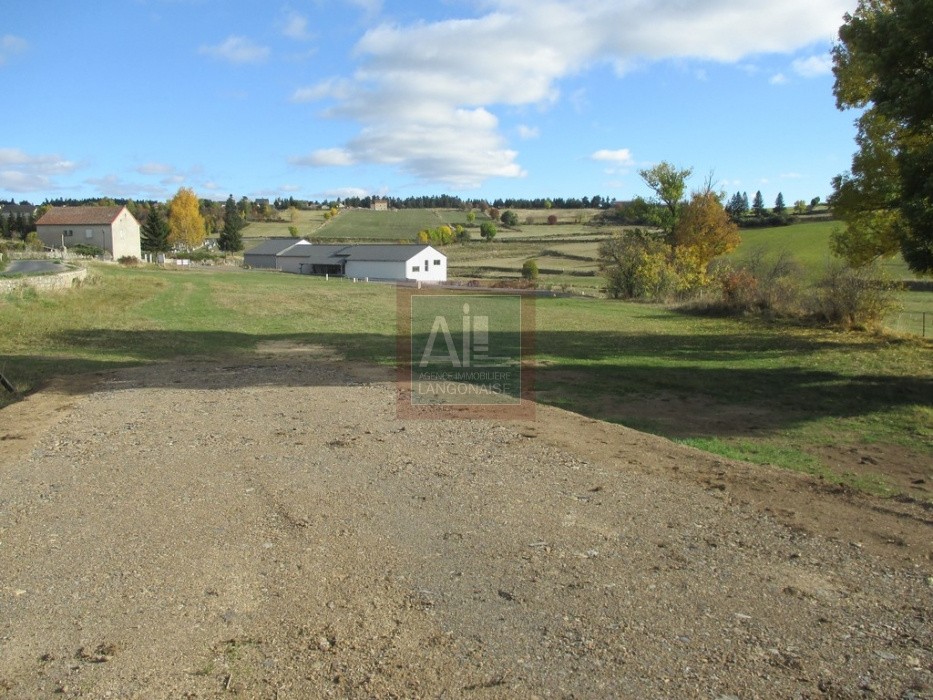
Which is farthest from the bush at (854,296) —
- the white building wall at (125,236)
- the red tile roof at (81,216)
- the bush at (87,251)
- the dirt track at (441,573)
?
the red tile roof at (81,216)

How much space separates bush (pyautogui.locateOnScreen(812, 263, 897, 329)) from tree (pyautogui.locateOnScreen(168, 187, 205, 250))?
89224mm

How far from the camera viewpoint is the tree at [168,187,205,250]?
9819 cm

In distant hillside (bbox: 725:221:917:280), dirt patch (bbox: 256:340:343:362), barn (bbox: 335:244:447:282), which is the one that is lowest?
dirt patch (bbox: 256:340:343:362)

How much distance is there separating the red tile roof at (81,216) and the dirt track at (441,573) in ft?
250

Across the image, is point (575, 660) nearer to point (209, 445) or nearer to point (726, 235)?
point (209, 445)

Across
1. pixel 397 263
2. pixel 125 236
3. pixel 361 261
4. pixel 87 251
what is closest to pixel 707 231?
pixel 397 263

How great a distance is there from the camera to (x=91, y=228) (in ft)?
250

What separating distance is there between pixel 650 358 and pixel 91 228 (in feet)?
241

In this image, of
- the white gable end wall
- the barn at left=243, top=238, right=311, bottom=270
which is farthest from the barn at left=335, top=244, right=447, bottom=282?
the barn at left=243, top=238, right=311, bottom=270

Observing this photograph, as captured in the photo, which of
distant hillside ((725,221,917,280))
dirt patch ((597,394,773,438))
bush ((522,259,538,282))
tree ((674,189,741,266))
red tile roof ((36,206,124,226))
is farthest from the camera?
red tile roof ((36,206,124,226))

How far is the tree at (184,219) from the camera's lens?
98.2 metres

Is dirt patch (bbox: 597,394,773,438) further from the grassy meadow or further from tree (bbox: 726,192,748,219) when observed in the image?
tree (bbox: 726,192,748,219)

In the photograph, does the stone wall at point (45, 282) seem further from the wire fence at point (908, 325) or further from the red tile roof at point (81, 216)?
the red tile roof at point (81, 216)

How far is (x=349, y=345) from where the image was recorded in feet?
69.3
